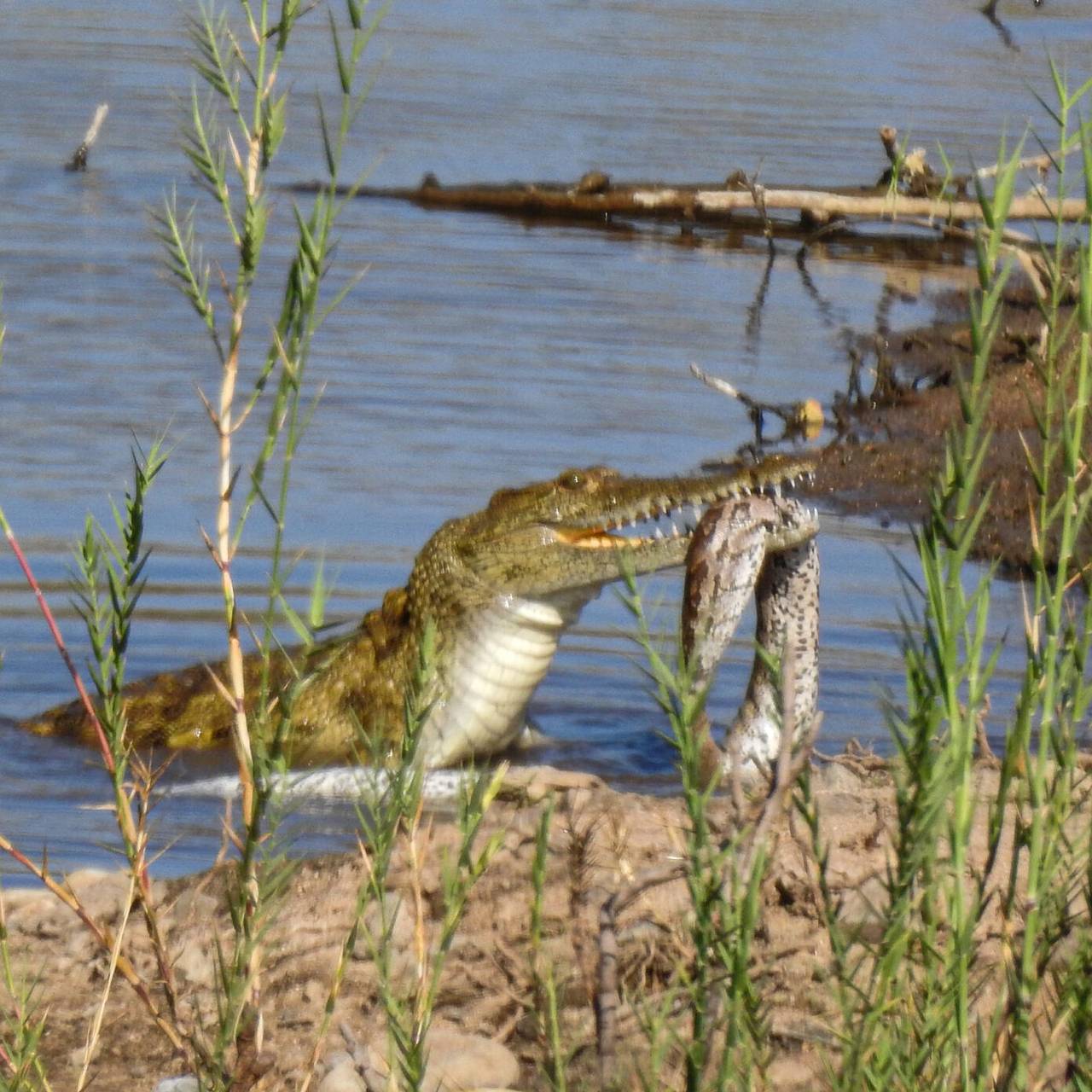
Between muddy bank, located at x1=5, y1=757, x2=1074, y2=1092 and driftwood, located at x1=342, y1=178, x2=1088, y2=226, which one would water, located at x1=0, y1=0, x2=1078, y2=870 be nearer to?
driftwood, located at x1=342, y1=178, x2=1088, y2=226

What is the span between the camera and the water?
26.1ft

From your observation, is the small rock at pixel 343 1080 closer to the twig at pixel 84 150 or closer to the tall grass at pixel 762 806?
the tall grass at pixel 762 806

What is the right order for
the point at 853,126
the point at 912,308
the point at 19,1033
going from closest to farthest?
the point at 19,1033 → the point at 912,308 → the point at 853,126

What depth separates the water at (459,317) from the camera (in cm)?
796

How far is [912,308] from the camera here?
587 inches

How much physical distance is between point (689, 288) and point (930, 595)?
12932mm

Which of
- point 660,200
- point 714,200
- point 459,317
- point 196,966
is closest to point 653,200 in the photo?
point 660,200

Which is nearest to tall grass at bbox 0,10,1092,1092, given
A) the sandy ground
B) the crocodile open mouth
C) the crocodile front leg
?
the sandy ground

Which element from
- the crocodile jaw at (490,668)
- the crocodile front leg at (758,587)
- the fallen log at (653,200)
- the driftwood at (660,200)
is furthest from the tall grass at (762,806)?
the fallen log at (653,200)

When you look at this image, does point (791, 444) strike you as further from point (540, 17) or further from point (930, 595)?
point (540, 17)

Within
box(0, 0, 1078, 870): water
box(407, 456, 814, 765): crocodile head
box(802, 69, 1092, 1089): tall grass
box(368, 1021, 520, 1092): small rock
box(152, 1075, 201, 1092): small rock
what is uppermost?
box(802, 69, 1092, 1089): tall grass

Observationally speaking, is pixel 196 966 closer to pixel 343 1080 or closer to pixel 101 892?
pixel 101 892

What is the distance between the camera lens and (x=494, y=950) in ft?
13.4

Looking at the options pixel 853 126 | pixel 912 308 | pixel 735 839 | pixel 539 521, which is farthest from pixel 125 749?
pixel 853 126
